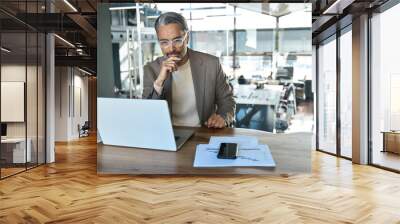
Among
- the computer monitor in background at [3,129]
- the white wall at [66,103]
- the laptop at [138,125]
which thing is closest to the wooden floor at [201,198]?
the laptop at [138,125]

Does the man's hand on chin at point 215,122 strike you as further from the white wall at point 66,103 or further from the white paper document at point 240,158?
the white wall at point 66,103

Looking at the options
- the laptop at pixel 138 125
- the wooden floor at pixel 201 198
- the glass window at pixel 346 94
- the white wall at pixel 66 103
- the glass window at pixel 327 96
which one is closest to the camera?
the wooden floor at pixel 201 198

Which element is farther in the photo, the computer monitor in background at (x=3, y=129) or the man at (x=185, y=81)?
the computer monitor in background at (x=3, y=129)

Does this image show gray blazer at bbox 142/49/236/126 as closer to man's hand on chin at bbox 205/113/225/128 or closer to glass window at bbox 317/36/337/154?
man's hand on chin at bbox 205/113/225/128

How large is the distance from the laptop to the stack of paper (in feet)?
1.09

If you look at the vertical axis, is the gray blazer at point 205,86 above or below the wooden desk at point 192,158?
above

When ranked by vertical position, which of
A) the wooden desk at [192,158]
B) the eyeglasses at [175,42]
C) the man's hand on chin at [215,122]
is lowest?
the wooden desk at [192,158]

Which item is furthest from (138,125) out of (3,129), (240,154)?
(3,129)

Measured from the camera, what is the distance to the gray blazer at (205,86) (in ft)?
19.2

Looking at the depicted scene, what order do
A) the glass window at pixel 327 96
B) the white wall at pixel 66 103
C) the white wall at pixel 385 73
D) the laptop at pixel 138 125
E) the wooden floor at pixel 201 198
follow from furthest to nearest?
the white wall at pixel 66 103 < the glass window at pixel 327 96 < the white wall at pixel 385 73 < the laptop at pixel 138 125 < the wooden floor at pixel 201 198

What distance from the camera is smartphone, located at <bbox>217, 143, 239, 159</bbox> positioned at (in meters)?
5.88

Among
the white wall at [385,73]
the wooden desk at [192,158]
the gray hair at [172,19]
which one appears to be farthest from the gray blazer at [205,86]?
the white wall at [385,73]

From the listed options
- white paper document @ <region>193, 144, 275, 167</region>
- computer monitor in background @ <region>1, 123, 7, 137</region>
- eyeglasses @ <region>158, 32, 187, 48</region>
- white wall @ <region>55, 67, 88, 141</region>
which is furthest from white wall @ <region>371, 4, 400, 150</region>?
white wall @ <region>55, 67, 88, 141</region>

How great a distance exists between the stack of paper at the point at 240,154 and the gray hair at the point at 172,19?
1.73 meters
